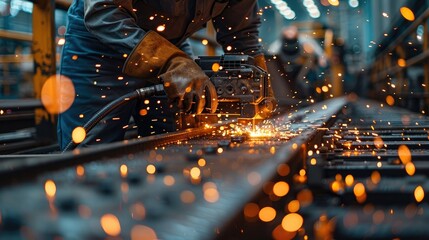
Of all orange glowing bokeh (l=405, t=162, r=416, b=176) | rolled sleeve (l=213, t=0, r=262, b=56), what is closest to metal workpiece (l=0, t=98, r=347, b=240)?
orange glowing bokeh (l=405, t=162, r=416, b=176)

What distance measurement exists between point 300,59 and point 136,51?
8741 mm

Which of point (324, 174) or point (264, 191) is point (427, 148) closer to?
point (324, 174)

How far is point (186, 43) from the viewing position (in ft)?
11.5

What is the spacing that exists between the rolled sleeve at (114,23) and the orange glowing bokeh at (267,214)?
124 cm

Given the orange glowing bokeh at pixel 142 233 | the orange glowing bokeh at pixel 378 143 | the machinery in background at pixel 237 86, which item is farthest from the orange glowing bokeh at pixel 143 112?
the orange glowing bokeh at pixel 142 233

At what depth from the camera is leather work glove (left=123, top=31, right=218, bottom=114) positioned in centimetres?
222

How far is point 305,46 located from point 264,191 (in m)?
10.4

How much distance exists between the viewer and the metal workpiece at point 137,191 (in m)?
0.85

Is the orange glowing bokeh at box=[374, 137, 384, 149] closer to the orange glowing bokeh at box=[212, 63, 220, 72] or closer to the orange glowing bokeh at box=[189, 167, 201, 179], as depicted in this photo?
the orange glowing bokeh at box=[212, 63, 220, 72]

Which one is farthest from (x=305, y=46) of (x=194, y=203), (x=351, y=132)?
(x=194, y=203)

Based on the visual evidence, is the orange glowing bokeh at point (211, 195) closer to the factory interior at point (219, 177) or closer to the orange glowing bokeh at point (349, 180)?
the factory interior at point (219, 177)

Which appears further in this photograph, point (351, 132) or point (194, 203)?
point (351, 132)

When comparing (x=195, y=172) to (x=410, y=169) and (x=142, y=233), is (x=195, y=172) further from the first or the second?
(x=410, y=169)

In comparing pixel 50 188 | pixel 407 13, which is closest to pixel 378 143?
pixel 50 188
